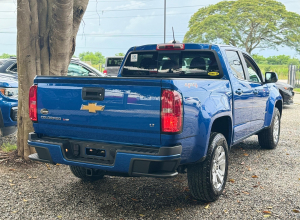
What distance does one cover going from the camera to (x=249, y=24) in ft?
147

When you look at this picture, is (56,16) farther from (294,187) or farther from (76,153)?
(294,187)

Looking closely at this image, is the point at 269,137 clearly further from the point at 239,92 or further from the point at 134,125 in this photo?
the point at 134,125

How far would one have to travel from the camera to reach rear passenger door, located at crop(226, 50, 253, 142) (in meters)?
4.98

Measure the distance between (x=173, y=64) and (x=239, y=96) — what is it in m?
1.05

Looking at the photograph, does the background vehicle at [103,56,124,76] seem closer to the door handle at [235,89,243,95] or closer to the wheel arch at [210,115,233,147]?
the door handle at [235,89,243,95]

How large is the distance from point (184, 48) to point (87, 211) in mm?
2605

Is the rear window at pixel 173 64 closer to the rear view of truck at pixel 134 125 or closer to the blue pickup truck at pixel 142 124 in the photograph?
the blue pickup truck at pixel 142 124

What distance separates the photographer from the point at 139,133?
352 centimetres

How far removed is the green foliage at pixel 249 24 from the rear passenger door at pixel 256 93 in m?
39.8

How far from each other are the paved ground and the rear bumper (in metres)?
0.58

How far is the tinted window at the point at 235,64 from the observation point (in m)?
5.21

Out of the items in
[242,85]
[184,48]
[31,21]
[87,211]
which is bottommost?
[87,211]

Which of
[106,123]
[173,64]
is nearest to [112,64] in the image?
[173,64]

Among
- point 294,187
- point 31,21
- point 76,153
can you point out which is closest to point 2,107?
point 31,21
